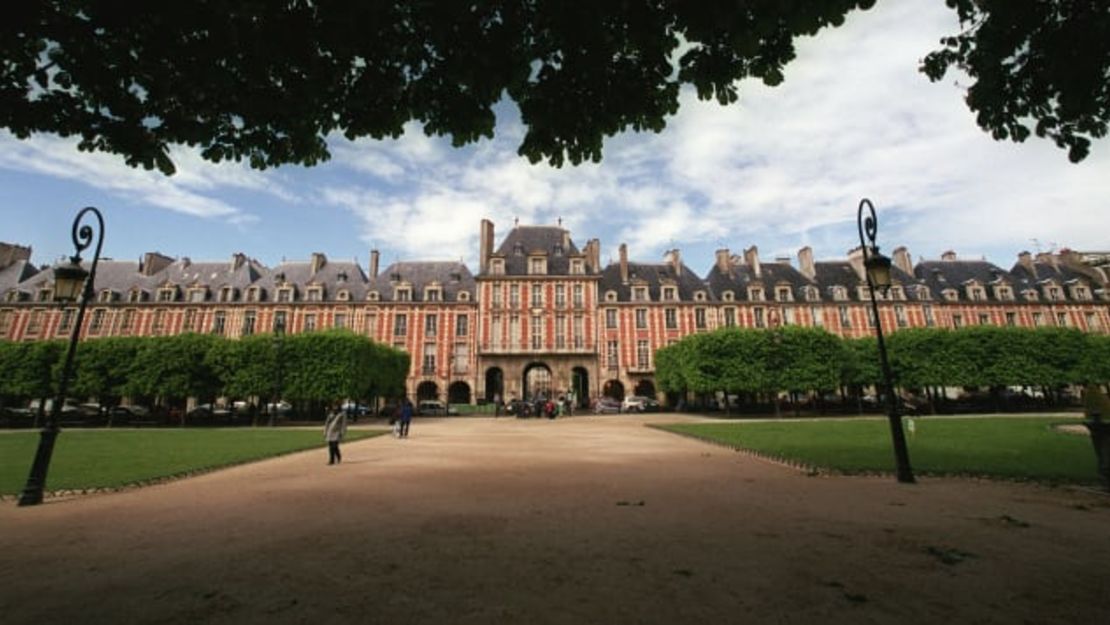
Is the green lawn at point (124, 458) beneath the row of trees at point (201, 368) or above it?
beneath

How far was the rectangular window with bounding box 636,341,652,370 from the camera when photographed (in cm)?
4397

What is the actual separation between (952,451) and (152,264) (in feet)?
203

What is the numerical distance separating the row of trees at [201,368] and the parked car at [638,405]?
1927cm

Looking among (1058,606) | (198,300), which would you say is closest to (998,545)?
(1058,606)

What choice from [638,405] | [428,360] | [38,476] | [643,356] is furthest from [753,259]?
[38,476]

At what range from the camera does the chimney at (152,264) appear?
48156mm

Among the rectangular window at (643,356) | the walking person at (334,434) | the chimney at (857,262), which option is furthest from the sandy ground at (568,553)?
the chimney at (857,262)

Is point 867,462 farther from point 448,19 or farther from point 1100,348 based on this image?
point 1100,348

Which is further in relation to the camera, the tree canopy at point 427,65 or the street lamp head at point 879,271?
the street lamp head at point 879,271

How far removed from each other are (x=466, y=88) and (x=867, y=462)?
10420 mm

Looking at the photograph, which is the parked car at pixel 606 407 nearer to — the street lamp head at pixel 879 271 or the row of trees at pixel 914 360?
the row of trees at pixel 914 360

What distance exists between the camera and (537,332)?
1695 inches

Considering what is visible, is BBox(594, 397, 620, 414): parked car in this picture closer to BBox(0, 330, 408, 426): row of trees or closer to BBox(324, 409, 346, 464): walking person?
BBox(0, 330, 408, 426): row of trees

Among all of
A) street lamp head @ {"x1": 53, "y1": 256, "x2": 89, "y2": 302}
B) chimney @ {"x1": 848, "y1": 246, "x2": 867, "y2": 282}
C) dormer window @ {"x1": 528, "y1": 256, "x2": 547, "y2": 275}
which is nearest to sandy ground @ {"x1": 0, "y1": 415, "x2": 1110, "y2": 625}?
street lamp head @ {"x1": 53, "y1": 256, "x2": 89, "y2": 302}
